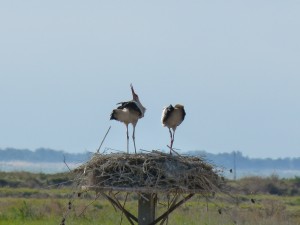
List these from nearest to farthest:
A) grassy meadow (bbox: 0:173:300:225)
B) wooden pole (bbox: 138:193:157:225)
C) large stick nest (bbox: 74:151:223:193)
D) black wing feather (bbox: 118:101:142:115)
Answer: large stick nest (bbox: 74:151:223:193), wooden pole (bbox: 138:193:157:225), black wing feather (bbox: 118:101:142:115), grassy meadow (bbox: 0:173:300:225)

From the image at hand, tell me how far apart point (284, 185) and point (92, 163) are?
3489cm

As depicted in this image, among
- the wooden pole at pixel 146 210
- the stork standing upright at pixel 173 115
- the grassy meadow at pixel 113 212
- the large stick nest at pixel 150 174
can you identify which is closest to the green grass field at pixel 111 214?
the grassy meadow at pixel 113 212

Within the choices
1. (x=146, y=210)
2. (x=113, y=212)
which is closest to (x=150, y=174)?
(x=146, y=210)

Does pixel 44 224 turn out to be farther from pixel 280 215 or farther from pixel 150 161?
pixel 150 161

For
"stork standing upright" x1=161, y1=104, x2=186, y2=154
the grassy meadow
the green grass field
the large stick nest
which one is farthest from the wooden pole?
the green grass field

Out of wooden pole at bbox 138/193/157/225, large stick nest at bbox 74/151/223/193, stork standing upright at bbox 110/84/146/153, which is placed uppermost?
stork standing upright at bbox 110/84/146/153

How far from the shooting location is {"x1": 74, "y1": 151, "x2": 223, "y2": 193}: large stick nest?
12.0 meters

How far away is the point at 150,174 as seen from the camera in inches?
476

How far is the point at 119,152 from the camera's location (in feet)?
41.4

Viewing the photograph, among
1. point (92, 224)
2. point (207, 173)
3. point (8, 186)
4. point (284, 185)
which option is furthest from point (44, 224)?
point (284, 185)

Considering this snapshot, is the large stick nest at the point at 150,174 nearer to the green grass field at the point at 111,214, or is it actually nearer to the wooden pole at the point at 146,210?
the wooden pole at the point at 146,210

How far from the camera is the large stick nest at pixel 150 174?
1198cm

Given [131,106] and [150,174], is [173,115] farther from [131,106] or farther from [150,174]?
[150,174]

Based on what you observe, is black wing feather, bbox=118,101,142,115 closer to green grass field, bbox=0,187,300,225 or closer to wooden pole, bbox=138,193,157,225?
wooden pole, bbox=138,193,157,225
